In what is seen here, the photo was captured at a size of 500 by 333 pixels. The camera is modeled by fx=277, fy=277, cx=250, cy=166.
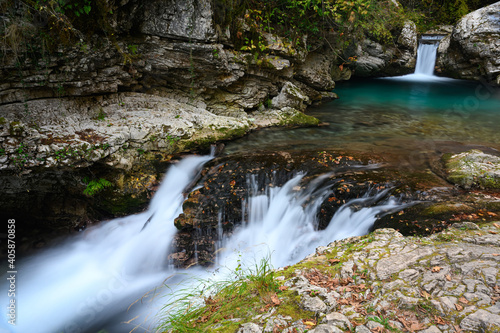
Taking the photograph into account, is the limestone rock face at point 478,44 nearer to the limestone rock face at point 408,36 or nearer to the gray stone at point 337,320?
the limestone rock face at point 408,36

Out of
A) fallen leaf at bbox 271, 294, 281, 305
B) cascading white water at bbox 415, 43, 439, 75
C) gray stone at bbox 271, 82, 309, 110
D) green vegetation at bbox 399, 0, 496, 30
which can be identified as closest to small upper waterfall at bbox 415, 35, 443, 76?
cascading white water at bbox 415, 43, 439, 75

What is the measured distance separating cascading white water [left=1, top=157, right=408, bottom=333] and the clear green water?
214cm

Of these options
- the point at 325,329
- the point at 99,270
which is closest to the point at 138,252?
the point at 99,270

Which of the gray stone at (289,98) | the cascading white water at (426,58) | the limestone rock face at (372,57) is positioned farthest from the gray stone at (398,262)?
the cascading white water at (426,58)

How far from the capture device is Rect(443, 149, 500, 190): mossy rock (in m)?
4.70

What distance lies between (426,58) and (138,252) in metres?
18.2

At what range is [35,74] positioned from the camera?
563 cm

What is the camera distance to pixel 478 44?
43.5ft

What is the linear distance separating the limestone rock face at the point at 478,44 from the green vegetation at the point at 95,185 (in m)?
16.8

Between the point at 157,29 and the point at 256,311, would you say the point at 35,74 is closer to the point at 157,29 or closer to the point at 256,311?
the point at 157,29

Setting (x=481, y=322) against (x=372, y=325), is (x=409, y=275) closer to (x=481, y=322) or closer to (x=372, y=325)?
(x=481, y=322)

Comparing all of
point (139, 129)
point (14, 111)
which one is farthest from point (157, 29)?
point (14, 111)

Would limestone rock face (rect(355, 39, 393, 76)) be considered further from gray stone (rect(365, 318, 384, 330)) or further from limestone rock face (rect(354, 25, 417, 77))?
gray stone (rect(365, 318, 384, 330))

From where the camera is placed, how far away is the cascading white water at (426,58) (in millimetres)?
15875
